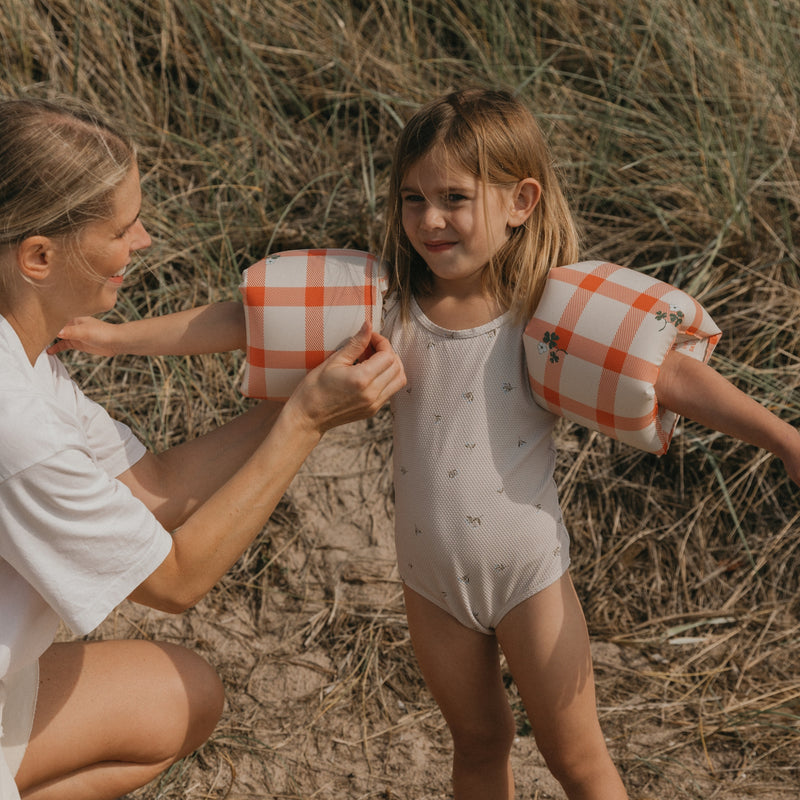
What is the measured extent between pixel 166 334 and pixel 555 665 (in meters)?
1.11

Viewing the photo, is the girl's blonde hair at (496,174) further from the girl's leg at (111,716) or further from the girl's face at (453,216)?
the girl's leg at (111,716)

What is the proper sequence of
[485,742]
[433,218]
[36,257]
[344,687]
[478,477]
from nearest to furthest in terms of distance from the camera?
[36,257]
[433,218]
[478,477]
[485,742]
[344,687]

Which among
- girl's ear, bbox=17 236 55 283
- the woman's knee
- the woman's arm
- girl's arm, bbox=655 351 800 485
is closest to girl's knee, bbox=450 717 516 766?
the woman's knee

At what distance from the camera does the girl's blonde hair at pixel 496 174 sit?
200 cm

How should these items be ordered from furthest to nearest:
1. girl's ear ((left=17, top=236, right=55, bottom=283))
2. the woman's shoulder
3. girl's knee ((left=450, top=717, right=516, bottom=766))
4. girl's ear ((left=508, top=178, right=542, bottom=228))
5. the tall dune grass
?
the tall dune grass → girl's knee ((left=450, top=717, right=516, bottom=766)) → girl's ear ((left=508, top=178, right=542, bottom=228)) → girl's ear ((left=17, top=236, right=55, bottom=283)) → the woman's shoulder

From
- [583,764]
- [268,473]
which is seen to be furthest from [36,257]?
[583,764]

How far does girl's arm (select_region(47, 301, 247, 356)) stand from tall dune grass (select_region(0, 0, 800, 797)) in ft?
3.82

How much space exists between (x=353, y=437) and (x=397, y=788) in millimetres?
1240

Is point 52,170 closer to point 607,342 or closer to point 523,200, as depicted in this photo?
point 523,200

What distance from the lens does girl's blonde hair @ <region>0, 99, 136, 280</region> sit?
1800mm

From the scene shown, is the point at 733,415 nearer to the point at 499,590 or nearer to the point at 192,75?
the point at 499,590

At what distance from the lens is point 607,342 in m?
2.03

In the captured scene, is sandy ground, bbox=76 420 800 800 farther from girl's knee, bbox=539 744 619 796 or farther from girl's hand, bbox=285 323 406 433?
girl's hand, bbox=285 323 406 433

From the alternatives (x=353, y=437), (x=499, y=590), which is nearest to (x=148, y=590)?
(x=499, y=590)
